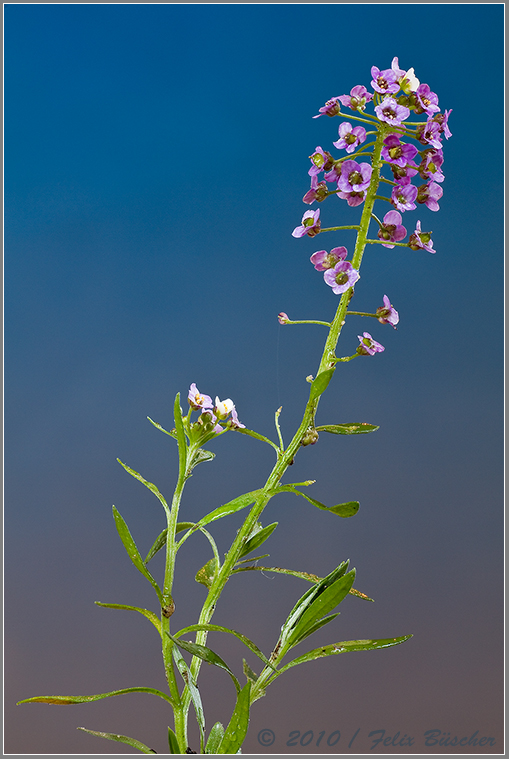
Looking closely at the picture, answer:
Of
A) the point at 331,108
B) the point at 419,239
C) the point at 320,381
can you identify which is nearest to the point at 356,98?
the point at 331,108

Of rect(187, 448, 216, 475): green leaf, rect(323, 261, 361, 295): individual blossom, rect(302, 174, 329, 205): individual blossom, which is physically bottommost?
rect(187, 448, 216, 475): green leaf

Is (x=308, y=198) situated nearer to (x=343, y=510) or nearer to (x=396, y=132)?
(x=396, y=132)

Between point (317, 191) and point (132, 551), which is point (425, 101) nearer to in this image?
point (317, 191)

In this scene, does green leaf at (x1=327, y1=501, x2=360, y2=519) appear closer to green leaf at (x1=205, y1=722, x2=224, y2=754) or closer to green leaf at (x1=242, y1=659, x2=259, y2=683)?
green leaf at (x1=242, y1=659, x2=259, y2=683)

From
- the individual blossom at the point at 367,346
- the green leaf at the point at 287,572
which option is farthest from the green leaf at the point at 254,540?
the individual blossom at the point at 367,346

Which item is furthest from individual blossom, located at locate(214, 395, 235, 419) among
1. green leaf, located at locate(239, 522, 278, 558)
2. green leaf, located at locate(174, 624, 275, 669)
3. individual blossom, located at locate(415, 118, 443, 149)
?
individual blossom, located at locate(415, 118, 443, 149)

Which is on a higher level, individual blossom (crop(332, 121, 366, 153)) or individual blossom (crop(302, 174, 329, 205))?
individual blossom (crop(332, 121, 366, 153))

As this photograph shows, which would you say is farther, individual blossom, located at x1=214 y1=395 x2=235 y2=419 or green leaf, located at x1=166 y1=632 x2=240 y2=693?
individual blossom, located at x1=214 y1=395 x2=235 y2=419
